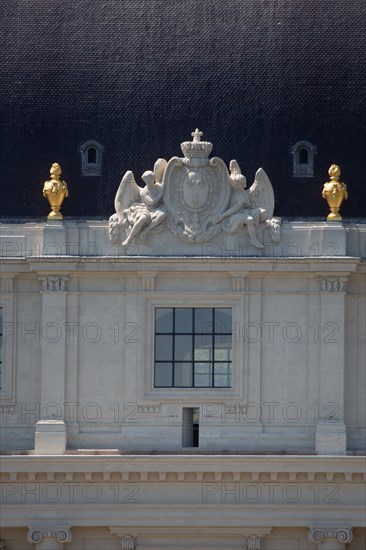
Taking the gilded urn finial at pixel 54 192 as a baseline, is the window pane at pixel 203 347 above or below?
below

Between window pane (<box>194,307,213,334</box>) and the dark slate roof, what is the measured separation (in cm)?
349

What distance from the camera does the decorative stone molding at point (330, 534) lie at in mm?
77938

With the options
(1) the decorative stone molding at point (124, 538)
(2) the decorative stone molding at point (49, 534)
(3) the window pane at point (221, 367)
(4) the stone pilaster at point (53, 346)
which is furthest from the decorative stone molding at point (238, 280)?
(2) the decorative stone molding at point (49, 534)

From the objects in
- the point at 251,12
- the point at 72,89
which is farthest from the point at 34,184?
the point at 251,12

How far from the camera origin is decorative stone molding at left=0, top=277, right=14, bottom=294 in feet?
262

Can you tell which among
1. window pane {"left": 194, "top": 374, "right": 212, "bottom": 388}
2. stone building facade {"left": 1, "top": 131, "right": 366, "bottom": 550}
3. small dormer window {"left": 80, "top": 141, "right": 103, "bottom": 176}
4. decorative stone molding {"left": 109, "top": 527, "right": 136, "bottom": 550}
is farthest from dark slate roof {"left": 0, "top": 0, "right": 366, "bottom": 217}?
decorative stone molding {"left": 109, "top": 527, "right": 136, "bottom": 550}

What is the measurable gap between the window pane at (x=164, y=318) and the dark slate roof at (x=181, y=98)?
121 inches

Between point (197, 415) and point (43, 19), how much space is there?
12092 mm

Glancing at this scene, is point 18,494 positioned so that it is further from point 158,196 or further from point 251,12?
point 251,12

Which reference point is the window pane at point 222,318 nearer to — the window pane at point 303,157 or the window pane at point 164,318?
the window pane at point 164,318

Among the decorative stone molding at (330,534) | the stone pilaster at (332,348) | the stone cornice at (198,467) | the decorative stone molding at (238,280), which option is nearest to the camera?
the stone cornice at (198,467)

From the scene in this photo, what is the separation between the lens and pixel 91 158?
80.7 meters

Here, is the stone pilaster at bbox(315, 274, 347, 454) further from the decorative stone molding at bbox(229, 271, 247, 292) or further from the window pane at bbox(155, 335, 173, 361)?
the window pane at bbox(155, 335, 173, 361)

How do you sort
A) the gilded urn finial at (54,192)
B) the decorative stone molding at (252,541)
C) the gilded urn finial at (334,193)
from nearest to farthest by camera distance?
the decorative stone molding at (252,541), the gilded urn finial at (334,193), the gilded urn finial at (54,192)
